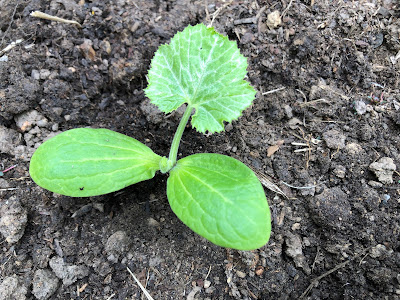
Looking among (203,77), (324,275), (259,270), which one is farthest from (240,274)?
(203,77)

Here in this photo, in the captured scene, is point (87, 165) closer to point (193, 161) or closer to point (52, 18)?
point (193, 161)

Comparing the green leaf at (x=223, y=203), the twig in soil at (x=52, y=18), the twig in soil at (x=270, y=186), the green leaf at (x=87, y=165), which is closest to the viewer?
the green leaf at (x=223, y=203)

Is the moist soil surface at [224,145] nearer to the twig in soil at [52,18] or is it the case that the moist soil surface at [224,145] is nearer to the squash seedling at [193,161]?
the twig in soil at [52,18]

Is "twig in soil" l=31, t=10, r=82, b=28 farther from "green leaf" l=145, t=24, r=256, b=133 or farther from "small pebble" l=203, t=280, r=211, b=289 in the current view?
"small pebble" l=203, t=280, r=211, b=289

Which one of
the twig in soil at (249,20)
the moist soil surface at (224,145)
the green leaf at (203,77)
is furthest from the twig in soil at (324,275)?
the twig in soil at (249,20)

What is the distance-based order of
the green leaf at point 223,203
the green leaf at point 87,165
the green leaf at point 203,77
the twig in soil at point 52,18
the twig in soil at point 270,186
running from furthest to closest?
the twig in soil at point 52,18 < the twig in soil at point 270,186 < the green leaf at point 203,77 < the green leaf at point 87,165 < the green leaf at point 223,203
